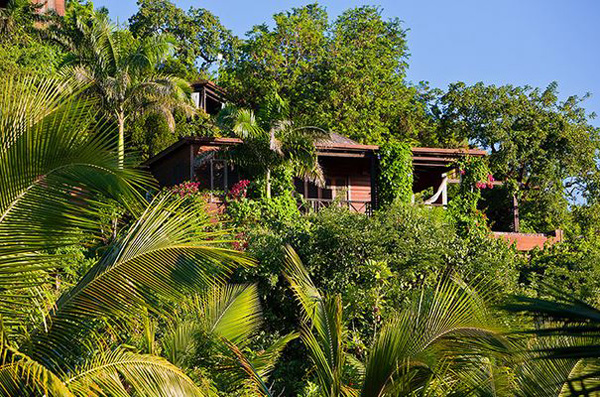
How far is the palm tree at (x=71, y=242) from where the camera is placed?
6328 millimetres

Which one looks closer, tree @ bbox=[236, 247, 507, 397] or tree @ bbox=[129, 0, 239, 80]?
tree @ bbox=[236, 247, 507, 397]

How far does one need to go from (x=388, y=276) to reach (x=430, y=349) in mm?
8611

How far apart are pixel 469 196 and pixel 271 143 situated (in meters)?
5.65

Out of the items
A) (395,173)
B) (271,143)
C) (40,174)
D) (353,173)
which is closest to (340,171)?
(353,173)

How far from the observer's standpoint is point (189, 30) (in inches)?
1725

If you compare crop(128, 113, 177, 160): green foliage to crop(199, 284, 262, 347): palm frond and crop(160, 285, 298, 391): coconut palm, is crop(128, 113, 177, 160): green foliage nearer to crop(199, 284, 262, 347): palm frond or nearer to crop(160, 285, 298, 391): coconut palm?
crop(199, 284, 262, 347): palm frond

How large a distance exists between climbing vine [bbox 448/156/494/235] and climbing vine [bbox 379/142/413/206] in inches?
50.4

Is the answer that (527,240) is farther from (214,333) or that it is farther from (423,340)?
(423,340)

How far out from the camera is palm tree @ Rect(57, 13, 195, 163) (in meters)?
26.8

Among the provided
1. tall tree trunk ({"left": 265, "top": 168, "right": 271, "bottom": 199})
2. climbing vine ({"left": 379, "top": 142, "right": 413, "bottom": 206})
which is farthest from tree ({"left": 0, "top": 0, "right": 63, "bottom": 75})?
climbing vine ({"left": 379, "top": 142, "right": 413, "bottom": 206})

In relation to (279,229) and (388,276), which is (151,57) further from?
(388,276)

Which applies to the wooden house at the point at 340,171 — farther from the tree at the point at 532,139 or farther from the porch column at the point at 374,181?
the tree at the point at 532,139

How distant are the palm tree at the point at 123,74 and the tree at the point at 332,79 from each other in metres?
7.88

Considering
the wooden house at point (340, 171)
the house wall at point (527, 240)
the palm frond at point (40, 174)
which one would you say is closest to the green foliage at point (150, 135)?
the wooden house at point (340, 171)
